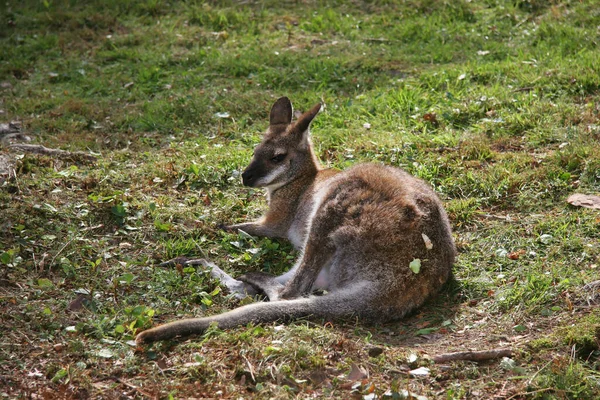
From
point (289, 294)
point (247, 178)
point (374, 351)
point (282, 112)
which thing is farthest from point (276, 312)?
point (282, 112)

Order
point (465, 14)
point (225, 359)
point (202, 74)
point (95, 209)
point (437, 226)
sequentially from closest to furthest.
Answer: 1. point (225, 359)
2. point (437, 226)
3. point (95, 209)
4. point (202, 74)
5. point (465, 14)

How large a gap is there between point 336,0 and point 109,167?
5530 millimetres

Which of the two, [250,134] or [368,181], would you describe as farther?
[250,134]

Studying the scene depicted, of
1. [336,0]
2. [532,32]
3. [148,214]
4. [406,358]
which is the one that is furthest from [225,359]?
[336,0]

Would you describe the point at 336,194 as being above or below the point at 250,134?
above

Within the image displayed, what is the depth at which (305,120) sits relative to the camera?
6.26 m

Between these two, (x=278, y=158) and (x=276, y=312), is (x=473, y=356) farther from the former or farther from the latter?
(x=278, y=158)

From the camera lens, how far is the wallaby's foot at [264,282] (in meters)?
5.02

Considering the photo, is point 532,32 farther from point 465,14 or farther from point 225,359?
point 225,359

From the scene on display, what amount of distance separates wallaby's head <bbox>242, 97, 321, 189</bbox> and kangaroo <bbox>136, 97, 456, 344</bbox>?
2.23 ft

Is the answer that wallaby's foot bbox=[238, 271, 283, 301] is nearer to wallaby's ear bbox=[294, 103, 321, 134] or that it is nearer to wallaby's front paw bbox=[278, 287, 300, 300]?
wallaby's front paw bbox=[278, 287, 300, 300]

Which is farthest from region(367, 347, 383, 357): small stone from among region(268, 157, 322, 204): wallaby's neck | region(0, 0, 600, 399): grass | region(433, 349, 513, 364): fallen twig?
region(268, 157, 322, 204): wallaby's neck

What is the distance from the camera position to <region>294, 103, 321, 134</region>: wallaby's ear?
245 inches

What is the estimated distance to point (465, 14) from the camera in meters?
10.3
